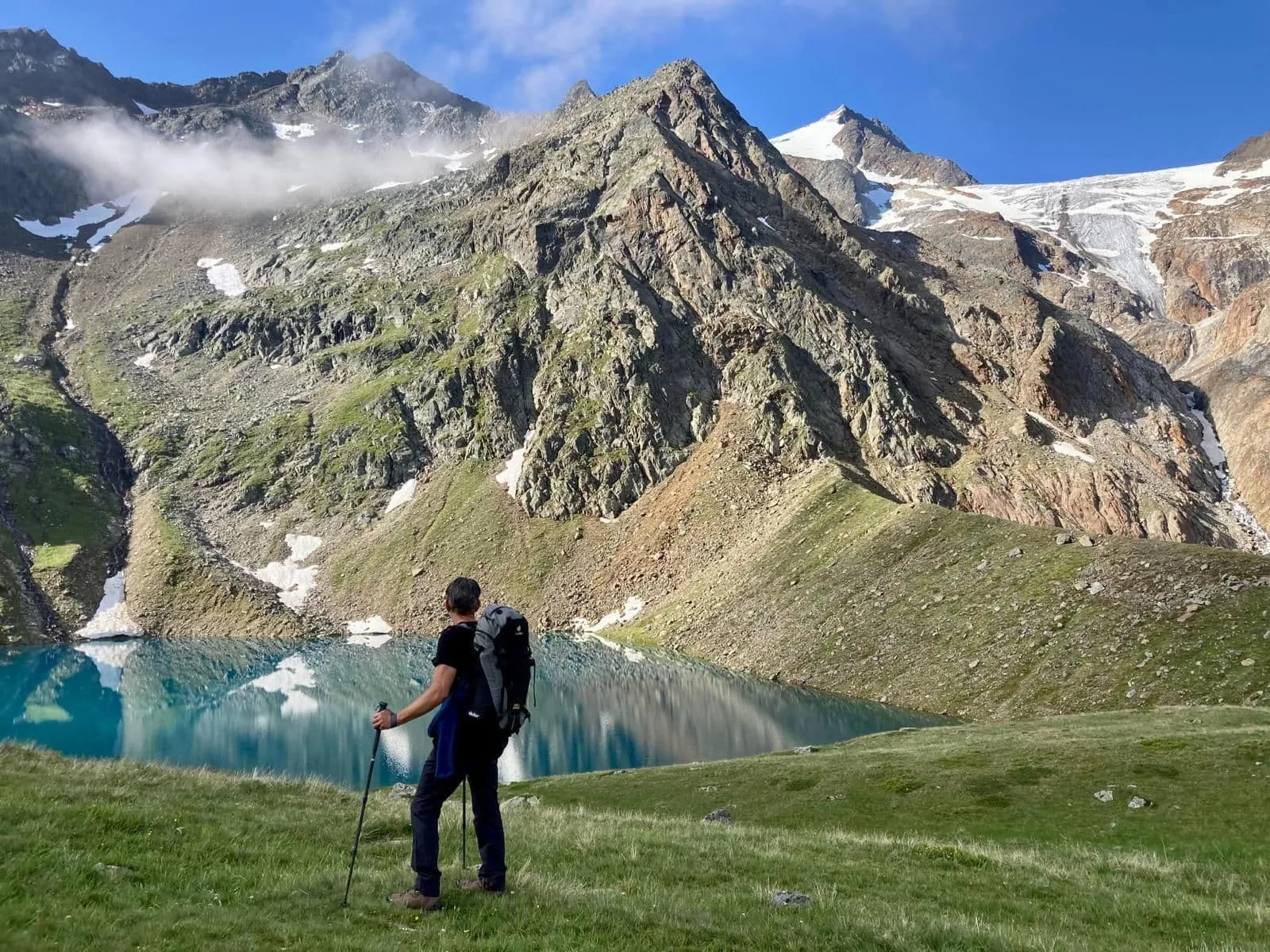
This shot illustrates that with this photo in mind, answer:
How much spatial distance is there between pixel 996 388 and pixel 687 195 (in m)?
77.3

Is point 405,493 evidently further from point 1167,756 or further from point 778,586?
point 1167,756

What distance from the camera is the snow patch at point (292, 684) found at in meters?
70.2

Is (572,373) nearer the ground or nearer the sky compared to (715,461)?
nearer the sky

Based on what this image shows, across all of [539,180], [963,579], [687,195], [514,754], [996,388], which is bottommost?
[514,754]

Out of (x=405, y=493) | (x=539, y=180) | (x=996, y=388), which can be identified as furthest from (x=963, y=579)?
(x=539, y=180)

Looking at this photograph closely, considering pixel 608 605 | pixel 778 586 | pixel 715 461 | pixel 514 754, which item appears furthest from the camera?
pixel 715 461

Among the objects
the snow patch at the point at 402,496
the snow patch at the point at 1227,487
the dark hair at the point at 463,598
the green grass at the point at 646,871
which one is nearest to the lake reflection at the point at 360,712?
the green grass at the point at 646,871

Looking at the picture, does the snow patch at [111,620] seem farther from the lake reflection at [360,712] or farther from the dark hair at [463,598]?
the dark hair at [463,598]

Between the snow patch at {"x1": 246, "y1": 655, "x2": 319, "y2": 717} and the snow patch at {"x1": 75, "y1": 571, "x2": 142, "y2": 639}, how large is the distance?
34.6m

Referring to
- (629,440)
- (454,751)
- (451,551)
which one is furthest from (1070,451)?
(454,751)

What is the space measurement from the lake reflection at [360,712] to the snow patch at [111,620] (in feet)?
46.1

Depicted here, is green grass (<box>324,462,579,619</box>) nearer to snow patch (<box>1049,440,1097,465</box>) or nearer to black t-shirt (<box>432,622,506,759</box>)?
snow patch (<box>1049,440,1097,465</box>)

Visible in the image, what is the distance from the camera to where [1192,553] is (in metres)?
65.6

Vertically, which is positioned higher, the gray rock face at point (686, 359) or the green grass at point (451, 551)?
the gray rock face at point (686, 359)
